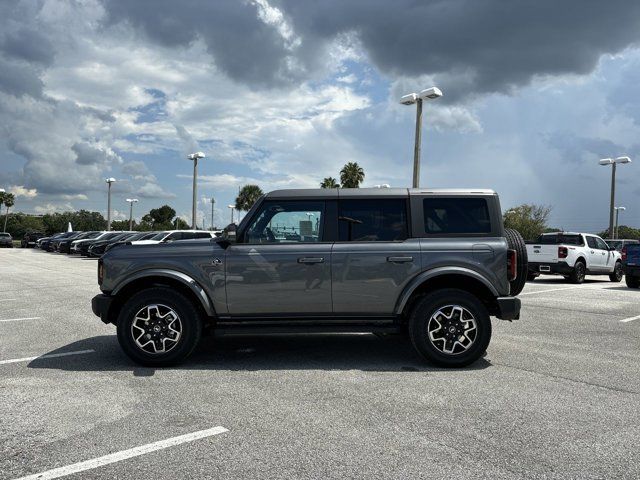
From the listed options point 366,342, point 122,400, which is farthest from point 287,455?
point 366,342

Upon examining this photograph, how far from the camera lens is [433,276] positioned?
564 cm

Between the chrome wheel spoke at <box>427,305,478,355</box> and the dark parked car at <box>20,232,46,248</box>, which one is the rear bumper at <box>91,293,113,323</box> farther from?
the dark parked car at <box>20,232,46,248</box>

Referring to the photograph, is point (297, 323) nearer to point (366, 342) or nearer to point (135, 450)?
point (366, 342)

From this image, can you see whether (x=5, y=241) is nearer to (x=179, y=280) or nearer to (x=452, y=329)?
(x=179, y=280)

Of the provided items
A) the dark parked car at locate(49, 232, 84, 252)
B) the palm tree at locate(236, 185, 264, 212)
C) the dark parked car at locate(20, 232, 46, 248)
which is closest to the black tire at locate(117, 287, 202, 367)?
the dark parked car at locate(49, 232, 84, 252)

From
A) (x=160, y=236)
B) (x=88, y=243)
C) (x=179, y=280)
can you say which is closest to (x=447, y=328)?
(x=179, y=280)

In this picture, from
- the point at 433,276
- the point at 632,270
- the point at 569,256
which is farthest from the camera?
the point at 569,256

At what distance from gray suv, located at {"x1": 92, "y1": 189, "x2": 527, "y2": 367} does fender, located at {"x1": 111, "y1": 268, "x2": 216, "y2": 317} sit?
0.04ft

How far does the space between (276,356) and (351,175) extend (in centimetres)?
5043

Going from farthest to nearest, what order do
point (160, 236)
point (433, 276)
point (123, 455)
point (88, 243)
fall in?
1. point (88, 243)
2. point (160, 236)
3. point (433, 276)
4. point (123, 455)

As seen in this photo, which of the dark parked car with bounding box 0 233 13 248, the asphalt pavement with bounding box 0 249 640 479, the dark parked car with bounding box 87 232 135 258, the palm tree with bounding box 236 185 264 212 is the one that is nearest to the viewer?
the asphalt pavement with bounding box 0 249 640 479

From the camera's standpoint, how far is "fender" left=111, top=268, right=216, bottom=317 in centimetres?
568

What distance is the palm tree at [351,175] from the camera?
55406 millimetres

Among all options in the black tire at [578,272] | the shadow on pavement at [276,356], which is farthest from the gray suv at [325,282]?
the black tire at [578,272]
